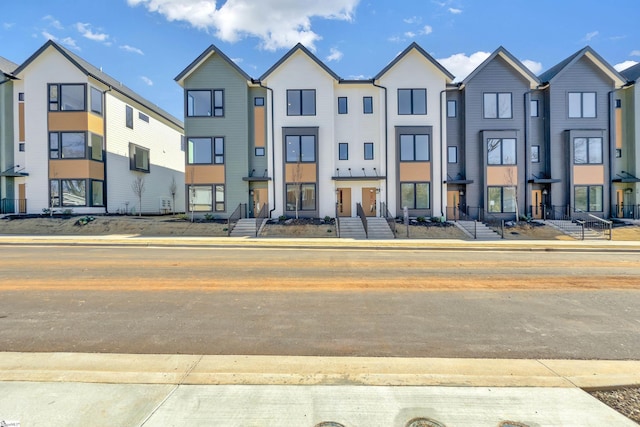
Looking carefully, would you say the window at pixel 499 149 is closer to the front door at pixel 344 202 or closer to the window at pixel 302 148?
the front door at pixel 344 202

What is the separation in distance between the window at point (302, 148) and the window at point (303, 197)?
198 cm

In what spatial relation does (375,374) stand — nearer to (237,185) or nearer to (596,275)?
(596,275)

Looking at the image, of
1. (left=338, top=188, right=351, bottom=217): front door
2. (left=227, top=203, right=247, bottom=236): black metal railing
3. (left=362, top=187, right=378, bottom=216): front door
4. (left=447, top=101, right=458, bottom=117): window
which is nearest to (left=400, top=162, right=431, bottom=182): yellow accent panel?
(left=362, top=187, right=378, bottom=216): front door

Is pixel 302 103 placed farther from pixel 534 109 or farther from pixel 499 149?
pixel 534 109

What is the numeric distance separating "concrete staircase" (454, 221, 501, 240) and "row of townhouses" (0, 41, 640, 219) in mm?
2554

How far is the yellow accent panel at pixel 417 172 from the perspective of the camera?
2527 centimetres

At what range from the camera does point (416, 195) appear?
83.2ft

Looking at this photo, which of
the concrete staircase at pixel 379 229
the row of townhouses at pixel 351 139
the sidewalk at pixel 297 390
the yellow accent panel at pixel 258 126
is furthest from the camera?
the yellow accent panel at pixel 258 126

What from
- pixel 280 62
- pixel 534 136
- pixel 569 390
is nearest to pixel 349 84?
pixel 280 62

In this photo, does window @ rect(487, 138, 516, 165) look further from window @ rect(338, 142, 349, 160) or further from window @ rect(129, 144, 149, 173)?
window @ rect(129, 144, 149, 173)

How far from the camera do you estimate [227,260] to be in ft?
39.8

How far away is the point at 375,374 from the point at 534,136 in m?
29.2

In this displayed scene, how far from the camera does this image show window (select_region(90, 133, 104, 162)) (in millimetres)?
25678

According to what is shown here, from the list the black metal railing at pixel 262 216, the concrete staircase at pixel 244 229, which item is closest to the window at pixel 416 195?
the black metal railing at pixel 262 216
